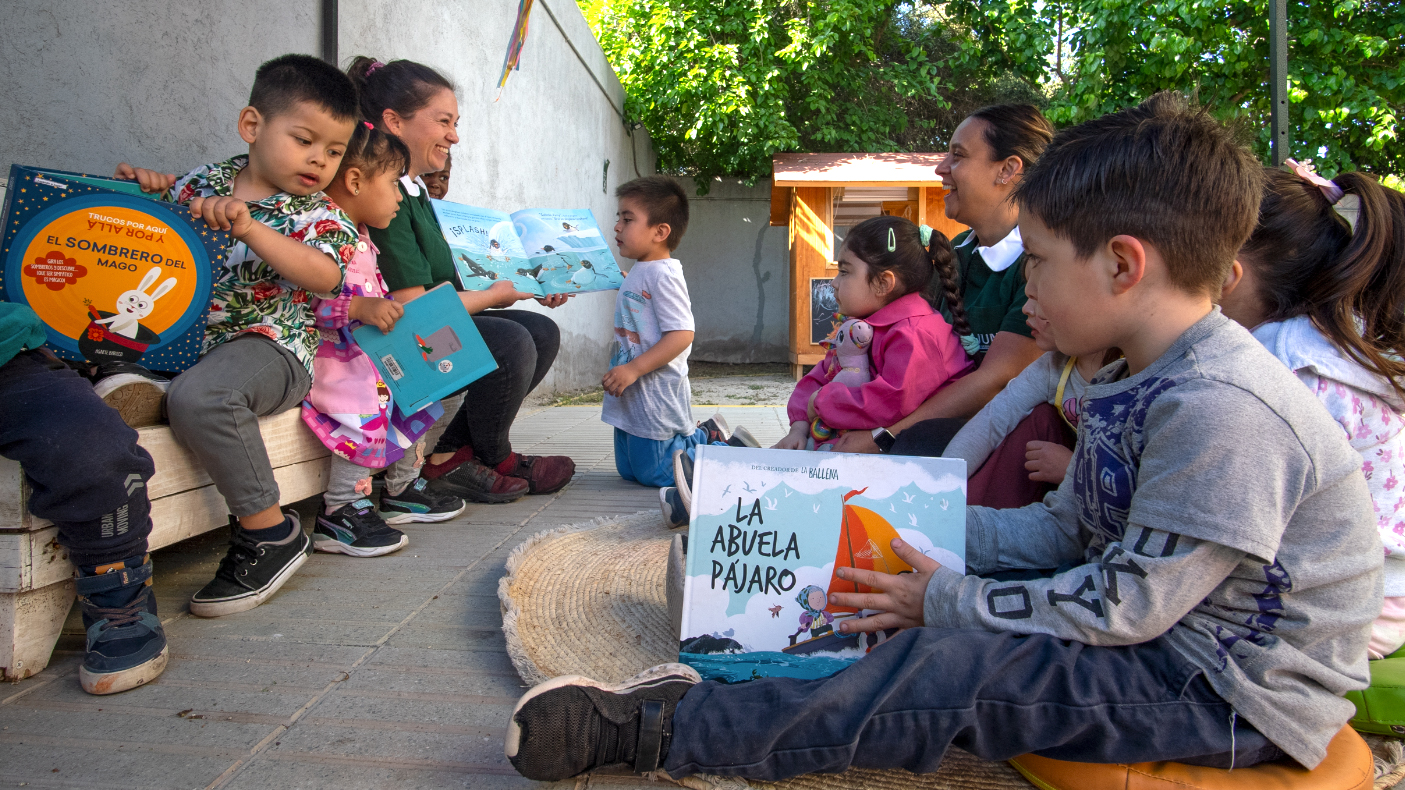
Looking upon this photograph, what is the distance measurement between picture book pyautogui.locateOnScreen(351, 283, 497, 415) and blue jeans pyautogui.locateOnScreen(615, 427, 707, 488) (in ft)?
3.11

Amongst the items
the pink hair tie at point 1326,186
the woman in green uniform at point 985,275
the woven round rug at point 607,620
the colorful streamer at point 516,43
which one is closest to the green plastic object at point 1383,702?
the woven round rug at point 607,620

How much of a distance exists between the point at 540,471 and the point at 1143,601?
2.38m

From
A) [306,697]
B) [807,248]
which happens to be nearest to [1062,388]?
[306,697]

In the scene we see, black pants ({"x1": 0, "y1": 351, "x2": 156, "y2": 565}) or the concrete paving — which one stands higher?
black pants ({"x1": 0, "y1": 351, "x2": 156, "y2": 565})

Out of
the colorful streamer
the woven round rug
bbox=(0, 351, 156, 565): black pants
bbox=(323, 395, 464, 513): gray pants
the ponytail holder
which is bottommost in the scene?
the woven round rug

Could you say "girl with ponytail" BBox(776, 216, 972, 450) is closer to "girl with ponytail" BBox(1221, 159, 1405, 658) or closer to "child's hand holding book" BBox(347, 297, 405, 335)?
"girl with ponytail" BBox(1221, 159, 1405, 658)

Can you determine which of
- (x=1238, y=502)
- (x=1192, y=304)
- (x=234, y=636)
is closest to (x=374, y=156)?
(x=234, y=636)

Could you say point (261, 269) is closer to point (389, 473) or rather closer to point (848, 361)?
point (389, 473)

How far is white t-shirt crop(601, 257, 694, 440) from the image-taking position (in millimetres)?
3289

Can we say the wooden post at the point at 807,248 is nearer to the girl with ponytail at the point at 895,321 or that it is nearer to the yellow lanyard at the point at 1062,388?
the girl with ponytail at the point at 895,321

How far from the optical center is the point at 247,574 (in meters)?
1.93

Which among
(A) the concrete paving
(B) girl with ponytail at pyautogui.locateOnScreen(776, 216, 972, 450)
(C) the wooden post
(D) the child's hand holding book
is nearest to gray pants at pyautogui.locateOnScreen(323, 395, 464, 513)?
(A) the concrete paving

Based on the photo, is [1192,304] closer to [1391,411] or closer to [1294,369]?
[1294,369]

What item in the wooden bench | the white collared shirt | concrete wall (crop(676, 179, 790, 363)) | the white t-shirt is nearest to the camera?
the wooden bench
